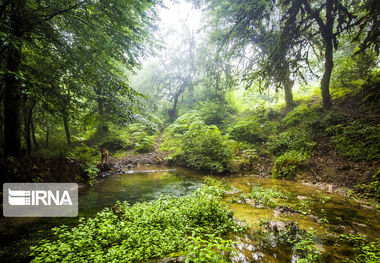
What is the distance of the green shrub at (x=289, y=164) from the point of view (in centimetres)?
674

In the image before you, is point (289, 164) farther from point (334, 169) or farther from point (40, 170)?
point (40, 170)

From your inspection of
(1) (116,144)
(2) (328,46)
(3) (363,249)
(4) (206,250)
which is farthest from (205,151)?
(1) (116,144)

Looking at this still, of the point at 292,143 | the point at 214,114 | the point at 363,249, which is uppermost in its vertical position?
the point at 214,114

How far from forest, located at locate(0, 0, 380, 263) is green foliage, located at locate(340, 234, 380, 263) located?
2 centimetres

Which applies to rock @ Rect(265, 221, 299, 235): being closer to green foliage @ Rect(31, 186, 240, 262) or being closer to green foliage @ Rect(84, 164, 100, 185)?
green foliage @ Rect(31, 186, 240, 262)

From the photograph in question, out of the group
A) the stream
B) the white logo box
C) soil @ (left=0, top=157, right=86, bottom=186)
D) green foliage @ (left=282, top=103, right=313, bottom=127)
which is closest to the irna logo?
the white logo box

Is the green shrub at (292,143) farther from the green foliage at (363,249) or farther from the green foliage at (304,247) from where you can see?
the green foliage at (304,247)

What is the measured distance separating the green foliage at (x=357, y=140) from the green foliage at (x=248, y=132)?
3.66 meters

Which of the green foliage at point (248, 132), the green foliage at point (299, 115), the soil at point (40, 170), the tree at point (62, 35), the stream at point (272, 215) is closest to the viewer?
the stream at point (272, 215)

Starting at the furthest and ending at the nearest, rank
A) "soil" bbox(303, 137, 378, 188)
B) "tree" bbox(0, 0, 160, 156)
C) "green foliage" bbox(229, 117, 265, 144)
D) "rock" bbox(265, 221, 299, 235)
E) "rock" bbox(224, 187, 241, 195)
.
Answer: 1. "green foliage" bbox(229, 117, 265, 144)
2. "rock" bbox(224, 187, 241, 195)
3. "soil" bbox(303, 137, 378, 188)
4. "tree" bbox(0, 0, 160, 156)
5. "rock" bbox(265, 221, 299, 235)

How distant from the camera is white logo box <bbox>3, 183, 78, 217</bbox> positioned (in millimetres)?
3949

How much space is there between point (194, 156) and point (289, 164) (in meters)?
4.59

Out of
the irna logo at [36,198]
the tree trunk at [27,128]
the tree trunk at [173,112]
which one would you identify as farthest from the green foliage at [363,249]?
the tree trunk at [173,112]

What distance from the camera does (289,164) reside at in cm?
702
